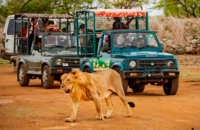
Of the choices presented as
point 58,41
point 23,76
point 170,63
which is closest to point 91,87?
point 170,63

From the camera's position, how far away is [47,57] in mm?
21000

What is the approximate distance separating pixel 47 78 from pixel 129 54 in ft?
12.5

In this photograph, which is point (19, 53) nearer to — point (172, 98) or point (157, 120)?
point (172, 98)

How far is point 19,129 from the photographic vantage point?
36.9 ft

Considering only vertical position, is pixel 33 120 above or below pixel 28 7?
below

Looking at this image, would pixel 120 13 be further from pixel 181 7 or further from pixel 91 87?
pixel 181 7

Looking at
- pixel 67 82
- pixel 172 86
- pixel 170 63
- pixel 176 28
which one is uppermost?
pixel 176 28

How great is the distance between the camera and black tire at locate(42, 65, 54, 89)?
812 inches

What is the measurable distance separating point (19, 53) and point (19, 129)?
40.7 feet

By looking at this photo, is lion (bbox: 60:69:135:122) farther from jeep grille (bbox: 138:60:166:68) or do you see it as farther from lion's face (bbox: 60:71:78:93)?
jeep grille (bbox: 138:60:166:68)

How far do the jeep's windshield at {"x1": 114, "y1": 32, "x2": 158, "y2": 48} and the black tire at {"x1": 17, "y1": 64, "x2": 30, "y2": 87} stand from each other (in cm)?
484

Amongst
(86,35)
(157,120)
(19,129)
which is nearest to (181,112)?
(157,120)

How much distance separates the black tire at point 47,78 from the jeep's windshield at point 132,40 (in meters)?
2.97

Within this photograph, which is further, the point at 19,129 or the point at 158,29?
the point at 158,29
